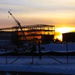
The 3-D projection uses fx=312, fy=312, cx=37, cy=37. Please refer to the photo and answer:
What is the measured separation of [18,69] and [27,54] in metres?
15.5

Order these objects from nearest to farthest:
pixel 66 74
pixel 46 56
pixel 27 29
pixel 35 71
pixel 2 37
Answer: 1. pixel 66 74
2. pixel 35 71
3. pixel 46 56
4. pixel 2 37
5. pixel 27 29

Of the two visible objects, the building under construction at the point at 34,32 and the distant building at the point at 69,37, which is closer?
the distant building at the point at 69,37

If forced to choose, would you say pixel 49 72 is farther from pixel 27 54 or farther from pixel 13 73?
pixel 27 54

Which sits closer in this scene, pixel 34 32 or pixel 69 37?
pixel 69 37

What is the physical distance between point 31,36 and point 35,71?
148m

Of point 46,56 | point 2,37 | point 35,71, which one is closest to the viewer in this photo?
point 35,71

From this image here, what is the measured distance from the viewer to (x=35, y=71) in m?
18.6

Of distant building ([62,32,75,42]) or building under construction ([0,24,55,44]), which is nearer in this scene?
distant building ([62,32,75,42])

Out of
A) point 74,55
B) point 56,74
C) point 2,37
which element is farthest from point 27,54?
A: point 2,37

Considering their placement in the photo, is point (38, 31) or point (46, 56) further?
point (38, 31)

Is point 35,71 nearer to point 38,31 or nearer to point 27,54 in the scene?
point 27,54

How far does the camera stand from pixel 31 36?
16675cm

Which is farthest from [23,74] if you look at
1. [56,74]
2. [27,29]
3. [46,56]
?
[27,29]

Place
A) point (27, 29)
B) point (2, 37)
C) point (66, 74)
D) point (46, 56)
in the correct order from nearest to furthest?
1. point (66, 74)
2. point (46, 56)
3. point (2, 37)
4. point (27, 29)
